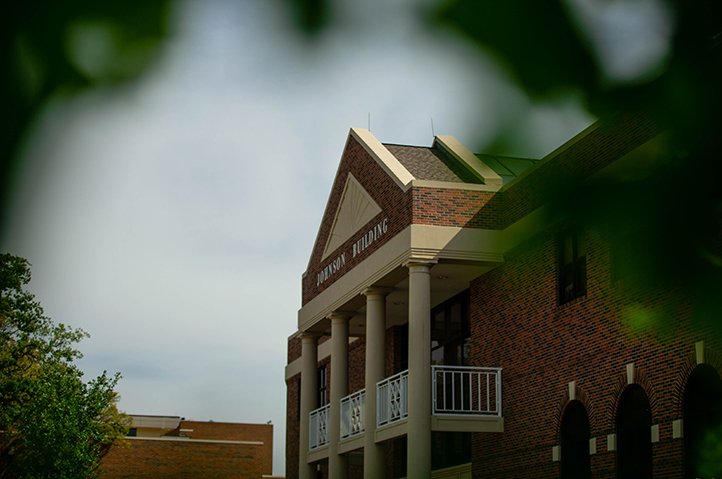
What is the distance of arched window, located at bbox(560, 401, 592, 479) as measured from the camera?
62.1ft

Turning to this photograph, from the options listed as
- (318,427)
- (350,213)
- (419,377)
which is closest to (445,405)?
(419,377)

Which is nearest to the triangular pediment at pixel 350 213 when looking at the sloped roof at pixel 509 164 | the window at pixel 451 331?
the window at pixel 451 331

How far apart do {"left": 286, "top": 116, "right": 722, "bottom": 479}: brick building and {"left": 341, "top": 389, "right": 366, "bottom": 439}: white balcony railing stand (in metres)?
0.05

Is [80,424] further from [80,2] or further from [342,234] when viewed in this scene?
[80,2]

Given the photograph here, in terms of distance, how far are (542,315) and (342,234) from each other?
7.53m

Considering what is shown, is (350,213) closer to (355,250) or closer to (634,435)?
(355,250)

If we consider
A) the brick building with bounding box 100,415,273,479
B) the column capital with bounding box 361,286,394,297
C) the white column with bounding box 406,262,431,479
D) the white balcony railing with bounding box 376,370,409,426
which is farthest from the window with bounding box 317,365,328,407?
the white column with bounding box 406,262,431,479

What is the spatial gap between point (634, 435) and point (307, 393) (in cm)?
1341

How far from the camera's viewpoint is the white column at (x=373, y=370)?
78.5 feet

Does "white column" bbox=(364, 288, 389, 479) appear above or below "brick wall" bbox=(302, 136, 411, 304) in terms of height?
below

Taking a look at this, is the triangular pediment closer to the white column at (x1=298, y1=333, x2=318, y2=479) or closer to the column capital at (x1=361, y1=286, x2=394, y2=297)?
the column capital at (x1=361, y1=286, x2=394, y2=297)

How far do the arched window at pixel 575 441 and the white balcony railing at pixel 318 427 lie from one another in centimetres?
926

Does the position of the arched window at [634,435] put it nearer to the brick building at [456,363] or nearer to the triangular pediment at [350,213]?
the brick building at [456,363]

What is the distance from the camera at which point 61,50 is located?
1.27 meters
